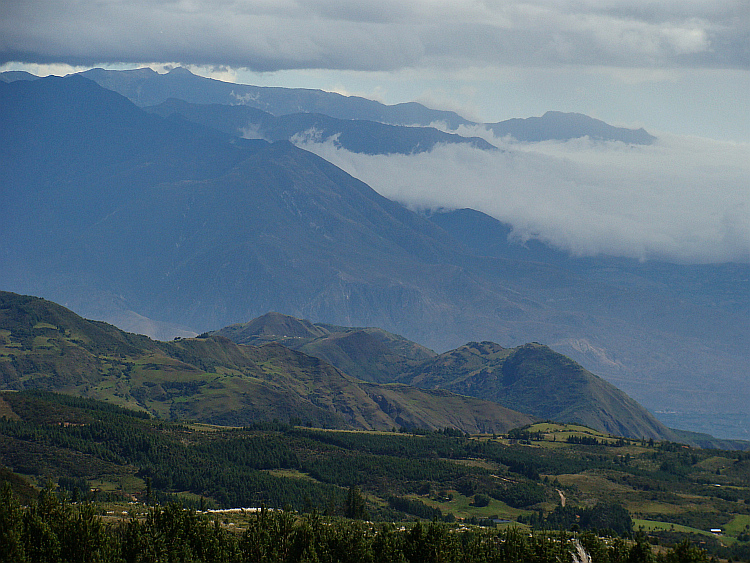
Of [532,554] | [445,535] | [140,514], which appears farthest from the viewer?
[140,514]

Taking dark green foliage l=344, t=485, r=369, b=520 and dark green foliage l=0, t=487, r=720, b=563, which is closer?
dark green foliage l=0, t=487, r=720, b=563

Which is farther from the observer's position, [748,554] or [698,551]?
[748,554]

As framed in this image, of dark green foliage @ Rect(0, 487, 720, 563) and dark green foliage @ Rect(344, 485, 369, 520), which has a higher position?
dark green foliage @ Rect(0, 487, 720, 563)

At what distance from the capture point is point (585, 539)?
129875 mm

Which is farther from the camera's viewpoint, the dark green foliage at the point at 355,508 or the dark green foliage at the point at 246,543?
the dark green foliage at the point at 355,508

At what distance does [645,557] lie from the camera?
12362 centimetres

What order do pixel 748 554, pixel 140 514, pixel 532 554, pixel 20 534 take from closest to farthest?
pixel 20 534, pixel 532 554, pixel 140 514, pixel 748 554

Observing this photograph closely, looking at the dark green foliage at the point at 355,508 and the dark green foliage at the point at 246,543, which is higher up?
the dark green foliage at the point at 246,543

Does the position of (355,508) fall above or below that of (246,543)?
below

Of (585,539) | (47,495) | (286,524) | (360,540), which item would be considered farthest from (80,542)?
(585,539)

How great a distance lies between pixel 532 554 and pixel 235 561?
37647mm

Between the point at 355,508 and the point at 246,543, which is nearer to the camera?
the point at 246,543

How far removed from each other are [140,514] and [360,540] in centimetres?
4221

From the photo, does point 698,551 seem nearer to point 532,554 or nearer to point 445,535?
point 532,554
